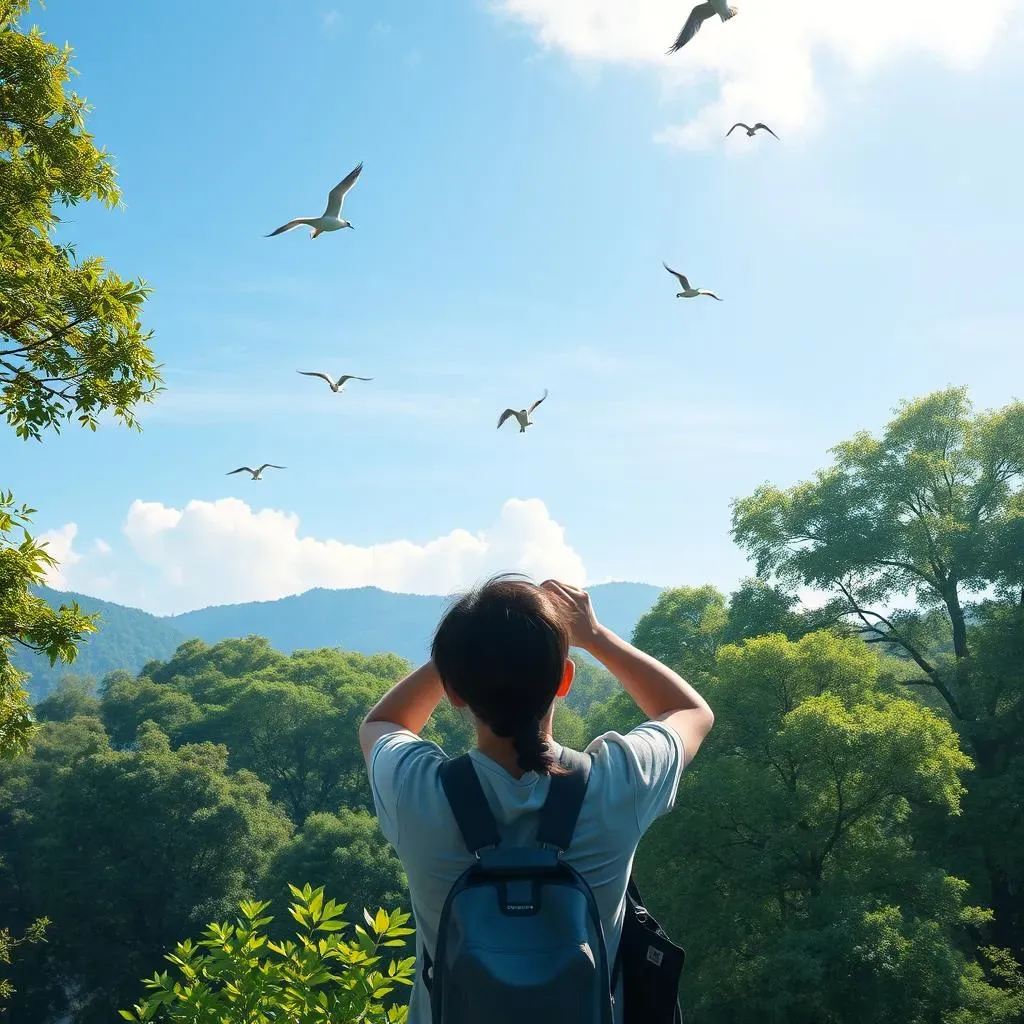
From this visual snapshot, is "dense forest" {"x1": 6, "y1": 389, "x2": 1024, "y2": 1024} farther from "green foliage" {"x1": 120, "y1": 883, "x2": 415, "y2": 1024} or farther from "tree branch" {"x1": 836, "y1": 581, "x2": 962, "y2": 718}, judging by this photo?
"green foliage" {"x1": 120, "y1": 883, "x2": 415, "y2": 1024}

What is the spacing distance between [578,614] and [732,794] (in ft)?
52.5

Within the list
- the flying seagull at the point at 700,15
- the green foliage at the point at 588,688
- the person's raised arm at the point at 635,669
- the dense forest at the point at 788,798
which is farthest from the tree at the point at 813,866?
the green foliage at the point at 588,688

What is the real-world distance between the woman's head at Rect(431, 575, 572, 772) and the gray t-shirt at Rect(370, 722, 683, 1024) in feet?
0.22

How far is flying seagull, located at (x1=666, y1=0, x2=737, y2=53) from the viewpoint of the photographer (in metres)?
7.02

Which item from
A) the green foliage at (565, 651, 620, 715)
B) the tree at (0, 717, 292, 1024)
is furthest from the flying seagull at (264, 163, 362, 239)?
the green foliage at (565, 651, 620, 715)

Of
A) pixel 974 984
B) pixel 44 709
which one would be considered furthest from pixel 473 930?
pixel 44 709

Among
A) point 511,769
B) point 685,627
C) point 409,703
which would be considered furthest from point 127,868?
point 511,769

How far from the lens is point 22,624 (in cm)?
553

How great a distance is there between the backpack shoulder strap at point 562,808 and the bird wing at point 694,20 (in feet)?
22.8

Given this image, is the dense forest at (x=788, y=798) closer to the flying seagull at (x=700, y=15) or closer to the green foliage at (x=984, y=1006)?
the green foliage at (x=984, y=1006)

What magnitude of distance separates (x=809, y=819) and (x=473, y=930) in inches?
665

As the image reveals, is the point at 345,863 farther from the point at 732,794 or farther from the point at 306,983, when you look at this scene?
the point at 306,983

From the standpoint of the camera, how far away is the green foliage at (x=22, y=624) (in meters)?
5.38

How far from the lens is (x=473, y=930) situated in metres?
1.39
